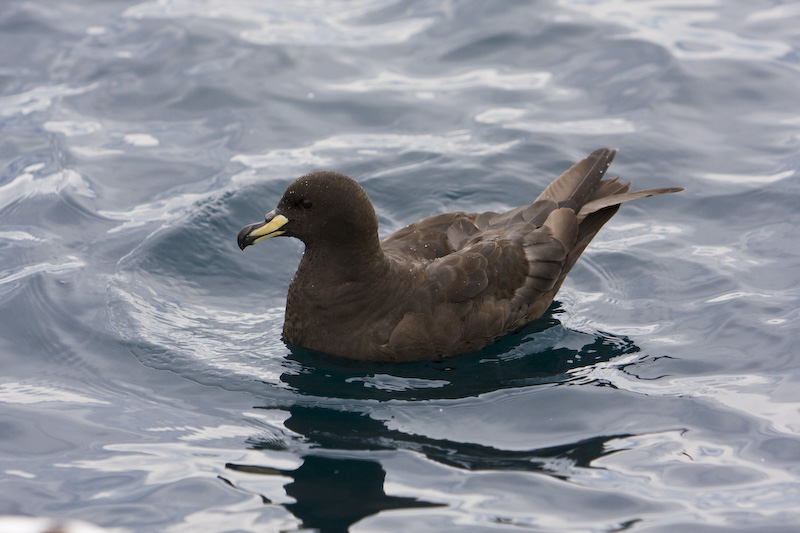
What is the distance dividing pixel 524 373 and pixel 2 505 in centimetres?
333

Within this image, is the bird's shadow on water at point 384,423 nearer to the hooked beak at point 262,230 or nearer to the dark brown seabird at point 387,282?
the dark brown seabird at point 387,282

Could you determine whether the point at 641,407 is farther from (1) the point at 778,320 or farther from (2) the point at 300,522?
(2) the point at 300,522

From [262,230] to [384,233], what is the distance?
215cm

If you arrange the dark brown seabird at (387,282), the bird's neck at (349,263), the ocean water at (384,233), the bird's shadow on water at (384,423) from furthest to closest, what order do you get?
the bird's neck at (349,263), the dark brown seabird at (387,282), the ocean water at (384,233), the bird's shadow on water at (384,423)

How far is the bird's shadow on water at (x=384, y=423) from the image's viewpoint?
207 inches

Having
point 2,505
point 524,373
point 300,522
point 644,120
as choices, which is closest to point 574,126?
point 644,120

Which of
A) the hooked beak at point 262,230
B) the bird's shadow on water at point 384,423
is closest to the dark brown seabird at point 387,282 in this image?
the hooked beak at point 262,230

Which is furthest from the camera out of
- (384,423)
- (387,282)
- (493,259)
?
(493,259)

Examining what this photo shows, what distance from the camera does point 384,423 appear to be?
19.4 ft

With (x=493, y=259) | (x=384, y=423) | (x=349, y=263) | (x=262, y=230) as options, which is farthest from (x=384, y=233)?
(x=384, y=423)

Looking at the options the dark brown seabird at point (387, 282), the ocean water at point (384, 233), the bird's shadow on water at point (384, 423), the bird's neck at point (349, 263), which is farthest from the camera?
the bird's neck at point (349, 263)

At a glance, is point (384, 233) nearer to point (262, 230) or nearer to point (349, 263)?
point (349, 263)

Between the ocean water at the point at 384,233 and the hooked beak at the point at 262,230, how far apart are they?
0.79m

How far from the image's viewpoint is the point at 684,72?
1098cm
